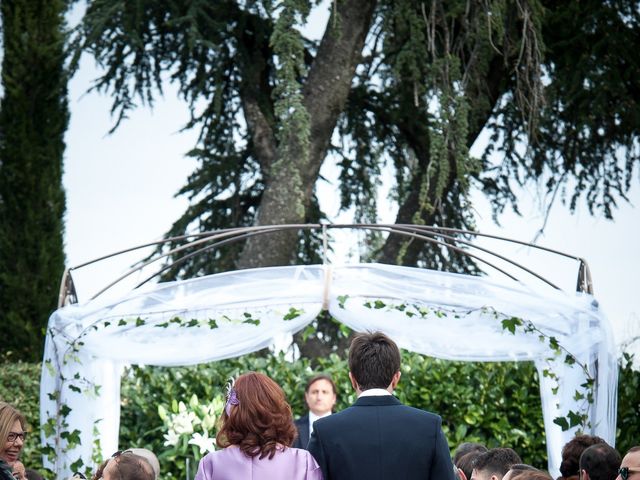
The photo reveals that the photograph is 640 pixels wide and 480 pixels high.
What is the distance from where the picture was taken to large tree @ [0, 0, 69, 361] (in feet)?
35.0

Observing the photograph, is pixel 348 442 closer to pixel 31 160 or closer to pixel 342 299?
pixel 342 299

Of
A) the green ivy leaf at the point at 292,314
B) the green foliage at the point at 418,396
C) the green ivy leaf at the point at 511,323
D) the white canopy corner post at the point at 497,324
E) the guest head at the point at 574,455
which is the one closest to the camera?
the guest head at the point at 574,455

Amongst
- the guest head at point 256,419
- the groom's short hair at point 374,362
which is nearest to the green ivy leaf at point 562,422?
the groom's short hair at point 374,362

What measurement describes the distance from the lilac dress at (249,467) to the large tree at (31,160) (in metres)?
7.90

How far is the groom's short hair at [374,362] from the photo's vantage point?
10.7ft

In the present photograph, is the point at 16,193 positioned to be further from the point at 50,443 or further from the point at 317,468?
the point at 317,468

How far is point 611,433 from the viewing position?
6051 mm

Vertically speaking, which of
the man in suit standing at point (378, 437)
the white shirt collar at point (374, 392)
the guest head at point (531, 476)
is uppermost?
the white shirt collar at point (374, 392)

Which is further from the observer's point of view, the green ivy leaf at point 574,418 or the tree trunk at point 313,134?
the tree trunk at point 313,134

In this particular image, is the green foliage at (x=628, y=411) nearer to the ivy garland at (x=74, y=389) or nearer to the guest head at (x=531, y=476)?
the ivy garland at (x=74, y=389)

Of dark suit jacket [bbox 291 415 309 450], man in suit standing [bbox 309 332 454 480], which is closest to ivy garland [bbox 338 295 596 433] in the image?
dark suit jacket [bbox 291 415 309 450]

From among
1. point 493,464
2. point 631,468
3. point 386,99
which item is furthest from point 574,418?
point 386,99

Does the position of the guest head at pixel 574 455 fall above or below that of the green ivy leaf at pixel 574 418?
above

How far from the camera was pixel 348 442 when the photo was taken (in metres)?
3.22
